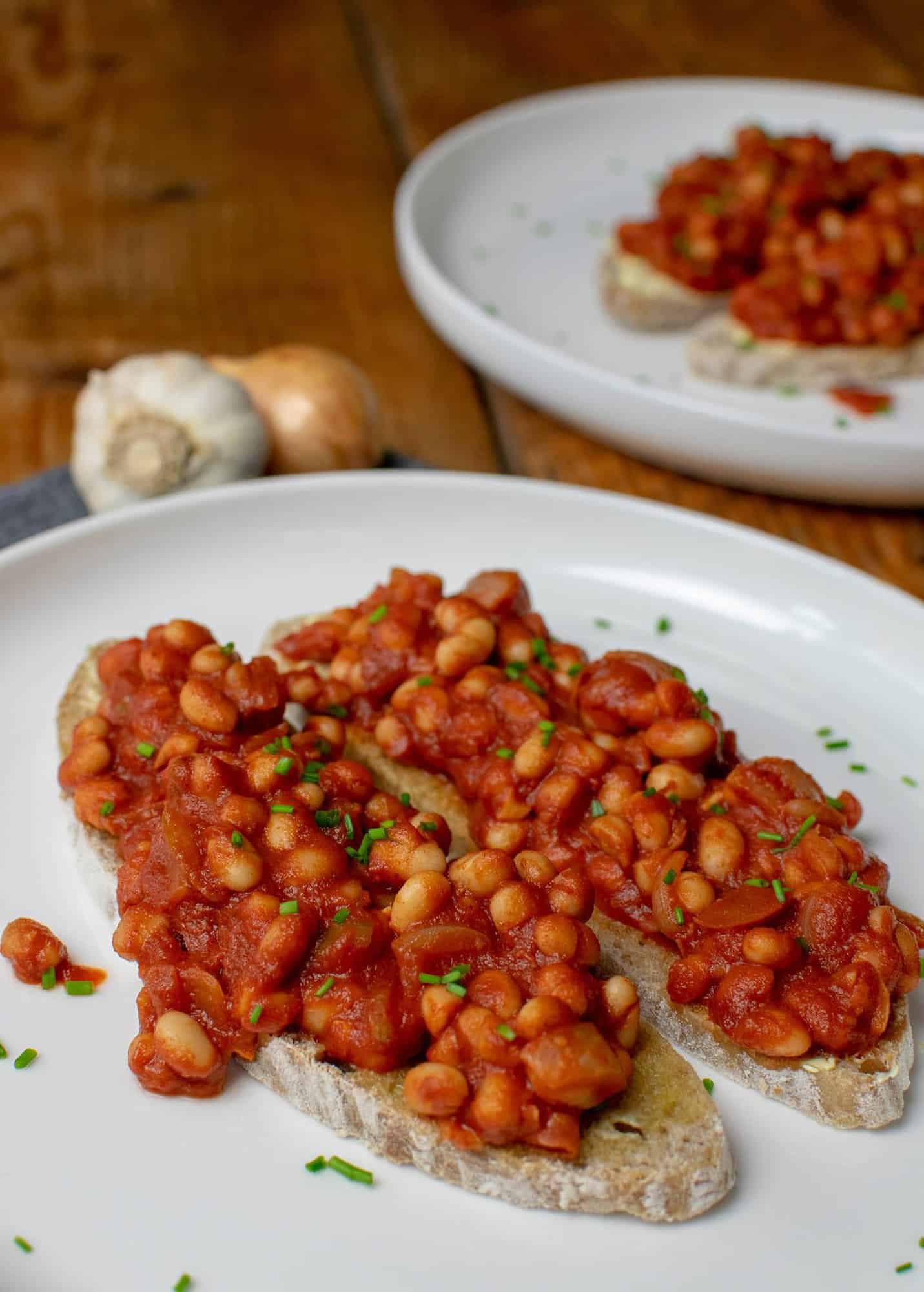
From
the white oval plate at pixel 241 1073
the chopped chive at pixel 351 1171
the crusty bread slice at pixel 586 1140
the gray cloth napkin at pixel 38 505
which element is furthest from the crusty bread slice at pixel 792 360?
the chopped chive at pixel 351 1171

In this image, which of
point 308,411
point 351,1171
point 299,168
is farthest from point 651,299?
point 351,1171

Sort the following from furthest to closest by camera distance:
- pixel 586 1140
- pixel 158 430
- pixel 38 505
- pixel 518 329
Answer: pixel 518 329, pixel 38 505, pixel 158 430, pixel 586 1140

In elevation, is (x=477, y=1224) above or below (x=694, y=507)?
above

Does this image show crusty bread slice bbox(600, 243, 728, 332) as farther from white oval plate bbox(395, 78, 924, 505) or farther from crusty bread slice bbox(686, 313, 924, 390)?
crusty bread slice bbox(686, 313, 924, 390)

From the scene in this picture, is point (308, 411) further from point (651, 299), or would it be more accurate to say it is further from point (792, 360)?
point (792, 360)

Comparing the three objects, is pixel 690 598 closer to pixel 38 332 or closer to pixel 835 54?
pixel 38 332

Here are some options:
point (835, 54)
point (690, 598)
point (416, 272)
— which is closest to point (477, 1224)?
point (690, 598)

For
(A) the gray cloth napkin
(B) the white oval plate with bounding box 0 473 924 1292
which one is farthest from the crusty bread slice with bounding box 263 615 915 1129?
(A) the gray cloth napkin
